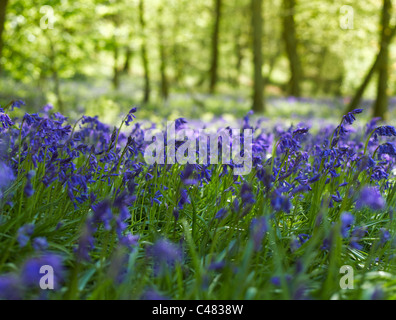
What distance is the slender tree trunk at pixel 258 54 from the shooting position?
1276cm

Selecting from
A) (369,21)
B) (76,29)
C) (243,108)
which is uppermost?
(369,21)

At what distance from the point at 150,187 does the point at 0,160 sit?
1105mm

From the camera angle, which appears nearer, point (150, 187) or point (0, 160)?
point (0, 160)

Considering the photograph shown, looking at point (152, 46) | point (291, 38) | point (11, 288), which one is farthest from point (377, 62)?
point (11, 288)

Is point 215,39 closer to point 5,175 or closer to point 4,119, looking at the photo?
point 4,119

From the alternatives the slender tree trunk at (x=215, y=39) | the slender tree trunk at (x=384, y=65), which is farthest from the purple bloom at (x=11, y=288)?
the slender tree trunk at (x=215, y=39)

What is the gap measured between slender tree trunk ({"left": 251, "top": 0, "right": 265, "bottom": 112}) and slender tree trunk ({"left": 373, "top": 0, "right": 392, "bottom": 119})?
12.5ft

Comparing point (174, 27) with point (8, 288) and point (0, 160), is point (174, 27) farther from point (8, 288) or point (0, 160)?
point (8, 288)

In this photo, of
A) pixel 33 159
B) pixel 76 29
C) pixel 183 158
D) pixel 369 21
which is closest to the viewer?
pixel 33 159

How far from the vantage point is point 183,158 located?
3289mm

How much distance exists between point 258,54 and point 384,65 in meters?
4.08

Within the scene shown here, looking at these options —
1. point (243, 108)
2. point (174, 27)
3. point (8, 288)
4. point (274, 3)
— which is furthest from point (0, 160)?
point (274, 3)

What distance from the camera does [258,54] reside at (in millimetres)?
13547
